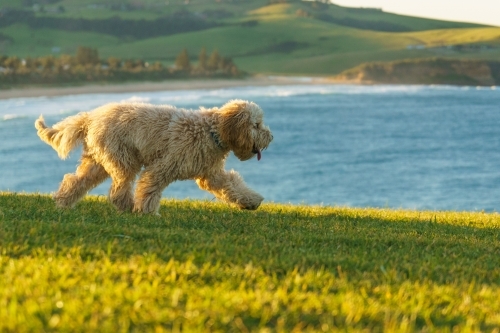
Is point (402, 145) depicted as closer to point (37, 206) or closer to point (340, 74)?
point (37, 206)

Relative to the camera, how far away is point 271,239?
7.36m

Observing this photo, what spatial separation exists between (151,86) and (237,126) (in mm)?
68263

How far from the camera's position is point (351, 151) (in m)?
44.9

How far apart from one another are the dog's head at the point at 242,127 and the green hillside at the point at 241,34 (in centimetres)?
10151

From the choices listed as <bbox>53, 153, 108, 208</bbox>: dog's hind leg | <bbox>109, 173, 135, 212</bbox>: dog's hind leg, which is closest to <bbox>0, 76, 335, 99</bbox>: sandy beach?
<bbox>53, 153, 108, 208</bbox>: dog's hind leg

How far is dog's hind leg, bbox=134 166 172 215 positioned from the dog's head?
807 millimetres

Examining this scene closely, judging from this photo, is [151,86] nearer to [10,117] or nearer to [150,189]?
[10,117]

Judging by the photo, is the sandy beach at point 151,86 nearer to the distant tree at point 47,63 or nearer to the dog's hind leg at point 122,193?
the distant tree at point 47,63

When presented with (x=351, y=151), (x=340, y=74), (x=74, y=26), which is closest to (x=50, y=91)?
(x=351, y=151)

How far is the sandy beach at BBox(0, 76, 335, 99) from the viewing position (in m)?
63.1

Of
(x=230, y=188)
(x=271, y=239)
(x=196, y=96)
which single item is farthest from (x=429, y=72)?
(x=271, y=239)

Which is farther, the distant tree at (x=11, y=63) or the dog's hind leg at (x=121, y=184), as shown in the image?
the distant tree at (x=11, y=63)

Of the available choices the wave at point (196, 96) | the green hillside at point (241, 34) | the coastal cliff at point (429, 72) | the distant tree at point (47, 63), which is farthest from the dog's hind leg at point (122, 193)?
the green hillside at point (241, 34)

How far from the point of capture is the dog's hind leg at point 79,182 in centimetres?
926
